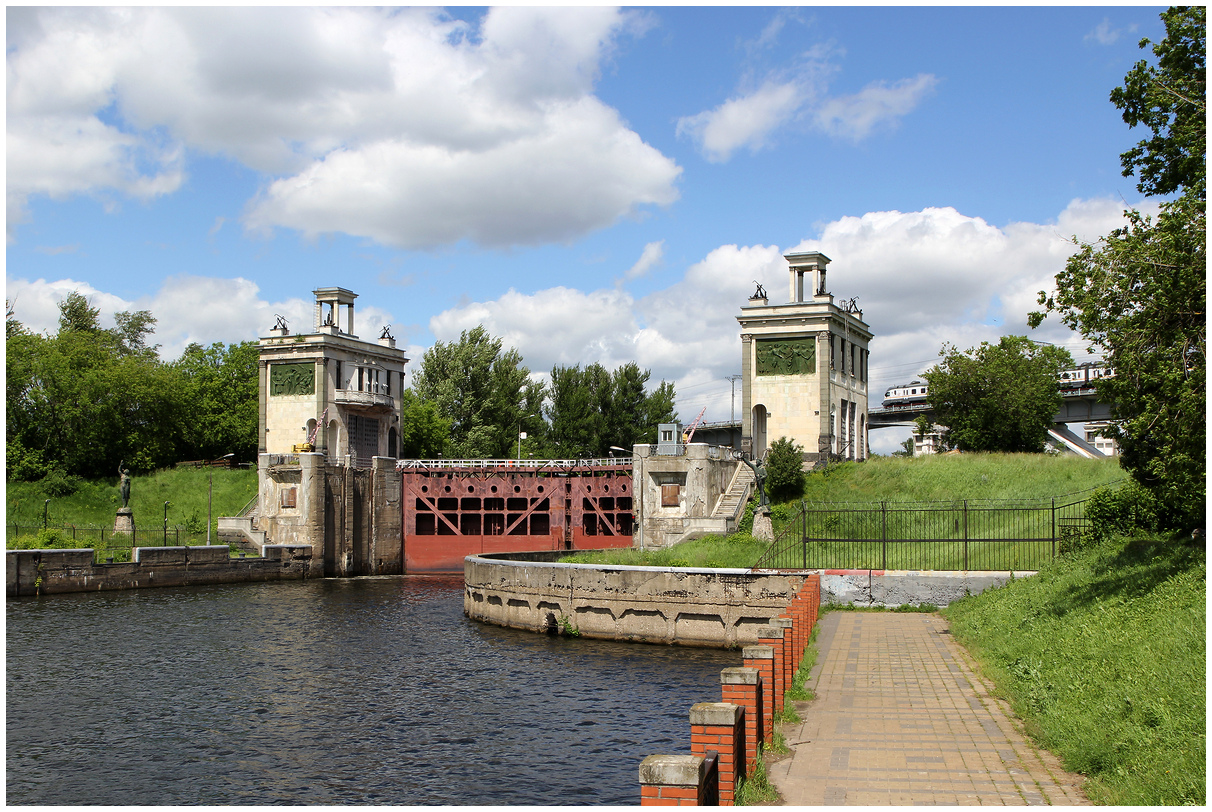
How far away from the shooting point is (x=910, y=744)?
10977 mm

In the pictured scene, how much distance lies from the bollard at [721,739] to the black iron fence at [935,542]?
59.6ft

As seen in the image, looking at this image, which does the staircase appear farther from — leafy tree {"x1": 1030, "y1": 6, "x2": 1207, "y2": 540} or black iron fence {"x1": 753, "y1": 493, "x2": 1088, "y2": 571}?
leafy tree {"x1": 1030, "y1": 6, "x2": 1207, "y2": 540}

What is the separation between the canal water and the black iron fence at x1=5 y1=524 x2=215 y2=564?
37.4 ft

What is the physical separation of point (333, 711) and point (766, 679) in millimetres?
12403

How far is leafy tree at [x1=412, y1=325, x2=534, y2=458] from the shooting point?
3022 inches

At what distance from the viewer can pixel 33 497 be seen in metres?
56.9

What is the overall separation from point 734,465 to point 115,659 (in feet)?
95.3

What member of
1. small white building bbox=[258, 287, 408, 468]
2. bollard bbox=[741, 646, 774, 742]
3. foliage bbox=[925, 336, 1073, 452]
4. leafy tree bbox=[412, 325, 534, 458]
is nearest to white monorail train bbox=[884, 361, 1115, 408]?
foliage bbox=[925, 336, 1073, 452]

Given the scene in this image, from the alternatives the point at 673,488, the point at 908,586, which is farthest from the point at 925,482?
the point at 908,586

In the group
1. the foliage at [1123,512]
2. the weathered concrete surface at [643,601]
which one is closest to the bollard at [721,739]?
the weathered concrete surface at [643,601]

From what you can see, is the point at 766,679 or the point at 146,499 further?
the point at 146,499

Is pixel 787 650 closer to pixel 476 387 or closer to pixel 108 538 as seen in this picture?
pixel 108 538

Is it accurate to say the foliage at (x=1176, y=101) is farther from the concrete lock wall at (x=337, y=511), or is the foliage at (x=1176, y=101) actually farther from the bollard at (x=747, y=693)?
the concrete lock wall at (x=337, y=511)

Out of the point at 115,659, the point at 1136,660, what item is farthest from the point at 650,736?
the point at 115,659
